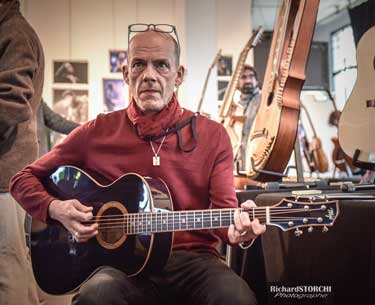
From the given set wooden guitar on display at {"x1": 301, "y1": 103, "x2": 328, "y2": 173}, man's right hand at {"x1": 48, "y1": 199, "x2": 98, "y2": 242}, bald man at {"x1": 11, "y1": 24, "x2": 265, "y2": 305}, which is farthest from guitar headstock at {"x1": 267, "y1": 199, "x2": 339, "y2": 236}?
wooden guitar on display at {"x1": 301, "y1": 103, "x2": 328, "y2": 173}

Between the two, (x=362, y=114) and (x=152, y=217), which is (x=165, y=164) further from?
(x=362, y=114)

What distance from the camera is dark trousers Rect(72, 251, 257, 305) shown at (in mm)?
1201

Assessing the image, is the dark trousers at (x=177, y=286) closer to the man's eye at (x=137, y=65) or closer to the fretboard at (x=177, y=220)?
the fretboard at (x=177, y=220)

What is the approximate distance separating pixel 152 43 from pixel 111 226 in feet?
2.14

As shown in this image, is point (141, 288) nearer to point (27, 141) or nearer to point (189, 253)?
point (189, 253)

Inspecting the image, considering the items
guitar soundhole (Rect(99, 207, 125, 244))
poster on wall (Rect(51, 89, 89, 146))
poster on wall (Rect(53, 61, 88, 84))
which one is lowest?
guitar soundhole (Rect(99, 207, 125, 244))

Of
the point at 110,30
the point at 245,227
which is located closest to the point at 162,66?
the point at 245,227

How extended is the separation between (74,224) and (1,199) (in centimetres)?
57

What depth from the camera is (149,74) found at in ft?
5.01

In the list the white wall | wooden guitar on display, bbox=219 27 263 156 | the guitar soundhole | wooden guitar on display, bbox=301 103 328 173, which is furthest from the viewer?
wooden guitar on display, bbox=301 103 328 173

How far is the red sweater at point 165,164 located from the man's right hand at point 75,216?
Answer: 0.06m

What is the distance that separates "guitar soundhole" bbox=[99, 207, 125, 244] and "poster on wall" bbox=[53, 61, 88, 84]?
9.03ft

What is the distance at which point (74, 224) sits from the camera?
4.62 feet

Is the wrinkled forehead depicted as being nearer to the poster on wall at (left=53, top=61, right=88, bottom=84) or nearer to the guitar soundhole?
the guitar soundhole
